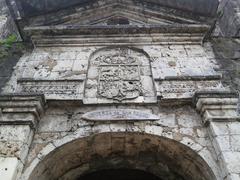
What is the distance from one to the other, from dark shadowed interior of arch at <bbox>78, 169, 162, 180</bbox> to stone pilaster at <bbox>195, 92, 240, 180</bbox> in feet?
4.49

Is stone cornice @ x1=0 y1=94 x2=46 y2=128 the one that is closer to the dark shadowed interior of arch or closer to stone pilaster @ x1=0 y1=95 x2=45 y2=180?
stone pilaster @ x1=0 y1=95 x2=45 y2=180

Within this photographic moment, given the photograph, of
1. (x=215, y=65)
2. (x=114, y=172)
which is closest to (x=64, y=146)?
(x=114, y=172)

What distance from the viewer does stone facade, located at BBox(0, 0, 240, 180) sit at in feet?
12.5

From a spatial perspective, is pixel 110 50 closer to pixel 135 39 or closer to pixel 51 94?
pixel 135 39

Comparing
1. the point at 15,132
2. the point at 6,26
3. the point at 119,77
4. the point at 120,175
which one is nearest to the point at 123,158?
the point at 120,175

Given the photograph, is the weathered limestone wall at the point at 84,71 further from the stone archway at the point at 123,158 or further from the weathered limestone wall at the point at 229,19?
the weathered limestone wall at the point at 229,19

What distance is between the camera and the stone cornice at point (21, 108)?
3.94 m

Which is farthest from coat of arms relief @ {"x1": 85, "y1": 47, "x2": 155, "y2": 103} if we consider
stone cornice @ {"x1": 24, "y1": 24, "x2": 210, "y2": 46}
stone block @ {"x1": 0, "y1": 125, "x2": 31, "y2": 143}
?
stone block @ {"x1": 0, "y1": 125, "x2": 31, "y2": 143}

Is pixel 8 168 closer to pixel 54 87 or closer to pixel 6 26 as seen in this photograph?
pixel 54 87

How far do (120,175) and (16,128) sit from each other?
6.42ft

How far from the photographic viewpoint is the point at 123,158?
4.46 metres

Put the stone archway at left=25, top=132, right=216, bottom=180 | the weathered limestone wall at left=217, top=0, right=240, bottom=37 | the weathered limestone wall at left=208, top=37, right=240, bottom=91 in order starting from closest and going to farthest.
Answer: the stone archway at left=25, top=132, right=216, bottom=180 → the weathered limestone wall at left=208, top=37, right=240, bottom=91 → the weathered limestone wall at left=217, top=0, right=240, bottom=37

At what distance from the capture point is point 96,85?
4543 mm

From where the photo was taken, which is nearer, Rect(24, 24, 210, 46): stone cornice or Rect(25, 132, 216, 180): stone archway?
Rect(25, 132, 216, 180): stone archway
